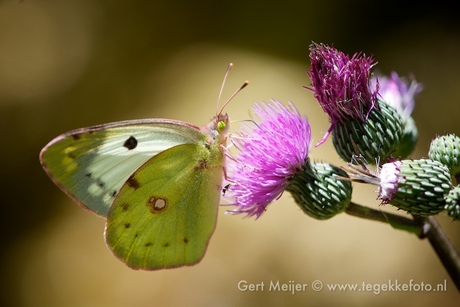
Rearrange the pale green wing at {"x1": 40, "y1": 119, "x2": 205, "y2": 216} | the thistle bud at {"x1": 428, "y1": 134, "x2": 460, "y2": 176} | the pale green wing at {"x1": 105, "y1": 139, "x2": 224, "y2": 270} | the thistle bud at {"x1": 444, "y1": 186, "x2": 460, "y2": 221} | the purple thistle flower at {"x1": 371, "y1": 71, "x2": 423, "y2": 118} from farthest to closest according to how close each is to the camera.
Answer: the purple thistle flower at {"x1": 371, "y1": 71, "x2": 423, "y2": 118} → the pale green wing at {"x1": 105, "y1": 139, "x2": 224, "y2": 270} → the pale green wing at {"x1": 40, "y1": 119, "x2": 205, "y2": 216} → the thistle bud at {"x1": 428, "y1": 134, "x2": 460, "y2": 176} → the thistle bud at {"x1": 444, "y1": 186, "x2": 460, "y2": 221}

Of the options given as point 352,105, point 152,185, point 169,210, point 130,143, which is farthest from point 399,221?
point 130,143

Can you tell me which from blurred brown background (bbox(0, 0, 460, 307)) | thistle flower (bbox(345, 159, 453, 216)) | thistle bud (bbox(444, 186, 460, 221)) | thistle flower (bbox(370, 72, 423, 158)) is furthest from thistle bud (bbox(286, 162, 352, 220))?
blurred brown background (bbox(0, 0, 460, 307))

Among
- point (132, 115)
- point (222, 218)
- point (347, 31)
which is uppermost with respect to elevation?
point (347, 31)

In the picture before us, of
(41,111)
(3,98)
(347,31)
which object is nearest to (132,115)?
(41,111)

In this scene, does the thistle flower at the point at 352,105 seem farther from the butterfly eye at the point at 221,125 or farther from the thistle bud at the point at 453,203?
the butterfly eye at the point at 221,125

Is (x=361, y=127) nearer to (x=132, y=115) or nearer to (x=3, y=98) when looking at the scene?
(x=132, y=115)

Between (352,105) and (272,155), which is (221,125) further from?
(352,105)

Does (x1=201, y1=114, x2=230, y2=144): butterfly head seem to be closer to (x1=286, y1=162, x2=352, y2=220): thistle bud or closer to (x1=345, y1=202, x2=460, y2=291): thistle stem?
(x1=286, y1=162, x2=352, y2=220): thistle bud
